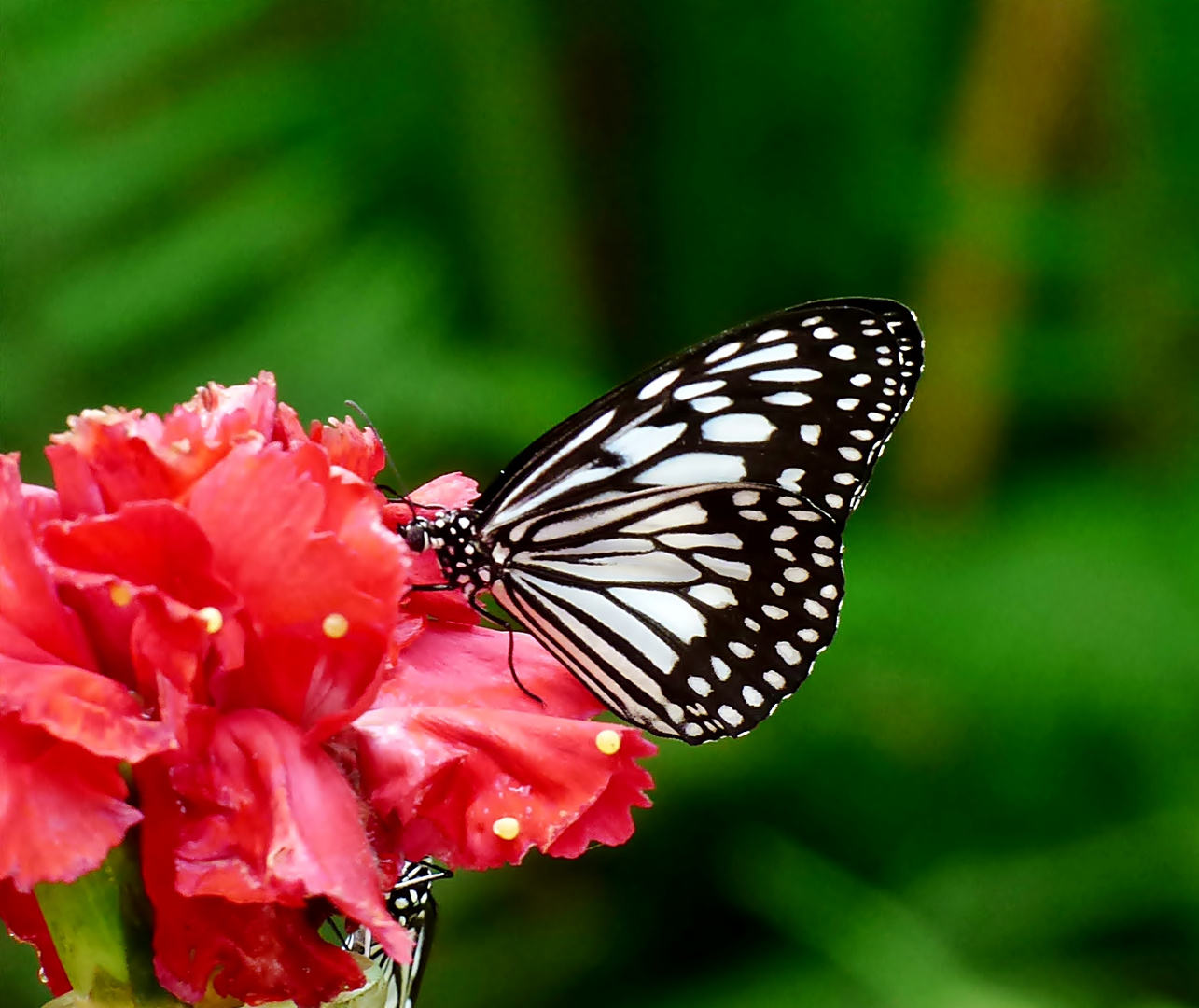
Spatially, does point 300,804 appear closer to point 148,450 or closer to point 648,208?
point 148,450

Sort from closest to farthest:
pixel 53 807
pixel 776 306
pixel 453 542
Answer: pixel 53 807
pixel 453 542
pixel 776 306

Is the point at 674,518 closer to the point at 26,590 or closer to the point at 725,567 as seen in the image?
the point at 725,567

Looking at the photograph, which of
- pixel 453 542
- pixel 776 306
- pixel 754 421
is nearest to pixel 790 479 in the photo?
pixel 754 421

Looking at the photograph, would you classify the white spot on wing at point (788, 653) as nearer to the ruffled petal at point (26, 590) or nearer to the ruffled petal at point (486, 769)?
the ruffled petal at point (486, 769)

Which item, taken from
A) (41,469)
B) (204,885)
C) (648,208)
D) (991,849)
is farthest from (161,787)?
(648,208)

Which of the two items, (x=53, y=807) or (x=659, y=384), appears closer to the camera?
(x=53, y=807)

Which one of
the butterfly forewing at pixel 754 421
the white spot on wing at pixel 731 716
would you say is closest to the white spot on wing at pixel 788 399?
the butterfly forewing at pixel 754 421

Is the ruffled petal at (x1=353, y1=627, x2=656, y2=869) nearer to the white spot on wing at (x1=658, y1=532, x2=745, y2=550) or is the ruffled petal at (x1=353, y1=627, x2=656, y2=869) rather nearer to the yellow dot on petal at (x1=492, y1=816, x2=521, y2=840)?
the yellow dot on petal at (x1=492, y1=816, x2=521, y2=840)
